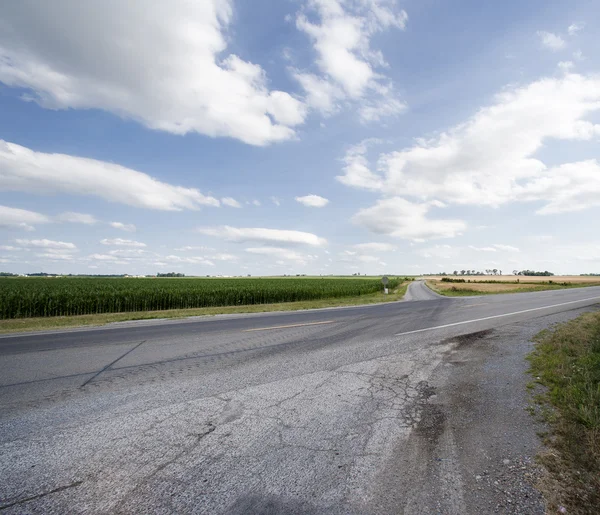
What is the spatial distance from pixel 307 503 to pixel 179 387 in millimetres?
3171

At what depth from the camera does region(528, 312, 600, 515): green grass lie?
2533 millimetres

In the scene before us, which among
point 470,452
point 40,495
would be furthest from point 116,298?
point 470,452

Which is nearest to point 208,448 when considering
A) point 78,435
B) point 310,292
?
point 78,435

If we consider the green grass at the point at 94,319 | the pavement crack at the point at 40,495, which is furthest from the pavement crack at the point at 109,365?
the green grass at the point at 94,319

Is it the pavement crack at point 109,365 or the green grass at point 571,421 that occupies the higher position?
the green grass at point 571,421

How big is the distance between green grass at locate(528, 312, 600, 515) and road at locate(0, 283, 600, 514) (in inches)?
8.0

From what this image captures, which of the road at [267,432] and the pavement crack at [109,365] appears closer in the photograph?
the road at [267,432]

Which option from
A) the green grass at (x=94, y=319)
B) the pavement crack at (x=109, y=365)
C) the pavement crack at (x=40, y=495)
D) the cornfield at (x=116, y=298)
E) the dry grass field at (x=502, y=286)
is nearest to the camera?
the pavement crack at (x=40, y=495)

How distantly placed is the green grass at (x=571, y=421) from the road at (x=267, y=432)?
203 mm

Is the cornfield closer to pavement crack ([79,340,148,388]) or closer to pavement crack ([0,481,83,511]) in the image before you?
pavement crack ([79,340,148,388])

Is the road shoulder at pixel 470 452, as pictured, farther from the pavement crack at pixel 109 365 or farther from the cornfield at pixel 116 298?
the cornfield at pixel 116 298

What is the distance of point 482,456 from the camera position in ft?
10.3

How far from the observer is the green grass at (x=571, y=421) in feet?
8.31

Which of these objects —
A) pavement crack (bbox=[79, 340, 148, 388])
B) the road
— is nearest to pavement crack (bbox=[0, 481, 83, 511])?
the road
